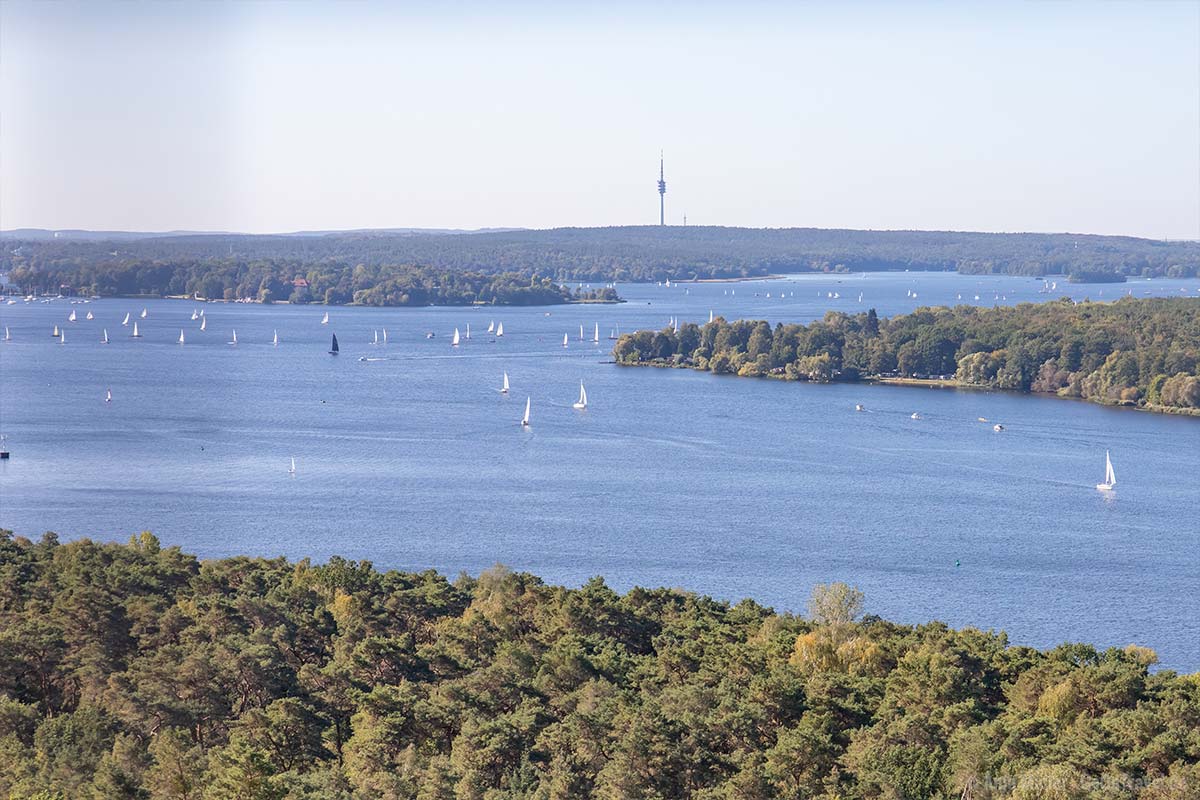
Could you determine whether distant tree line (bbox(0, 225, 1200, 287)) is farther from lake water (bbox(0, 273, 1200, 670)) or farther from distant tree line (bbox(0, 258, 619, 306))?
lake water (bbox(0, 273, 1200, 670))

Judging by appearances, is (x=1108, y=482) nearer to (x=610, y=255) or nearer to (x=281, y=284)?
(x=281, y=284)

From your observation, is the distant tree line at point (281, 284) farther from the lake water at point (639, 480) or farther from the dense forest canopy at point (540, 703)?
the dense forest canopy at point (540, 703)

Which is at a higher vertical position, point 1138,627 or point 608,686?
point 608,686

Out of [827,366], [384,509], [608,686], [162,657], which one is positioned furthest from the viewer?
[827,366]

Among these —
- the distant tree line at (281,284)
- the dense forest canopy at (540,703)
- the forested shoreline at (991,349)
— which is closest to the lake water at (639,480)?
the forested shoreline at (991,349)

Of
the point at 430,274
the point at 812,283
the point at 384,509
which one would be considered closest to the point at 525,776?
the point at 384,509

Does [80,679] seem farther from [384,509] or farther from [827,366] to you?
[827,366]

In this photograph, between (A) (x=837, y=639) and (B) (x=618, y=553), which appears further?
(B) (x=618, y=553)
